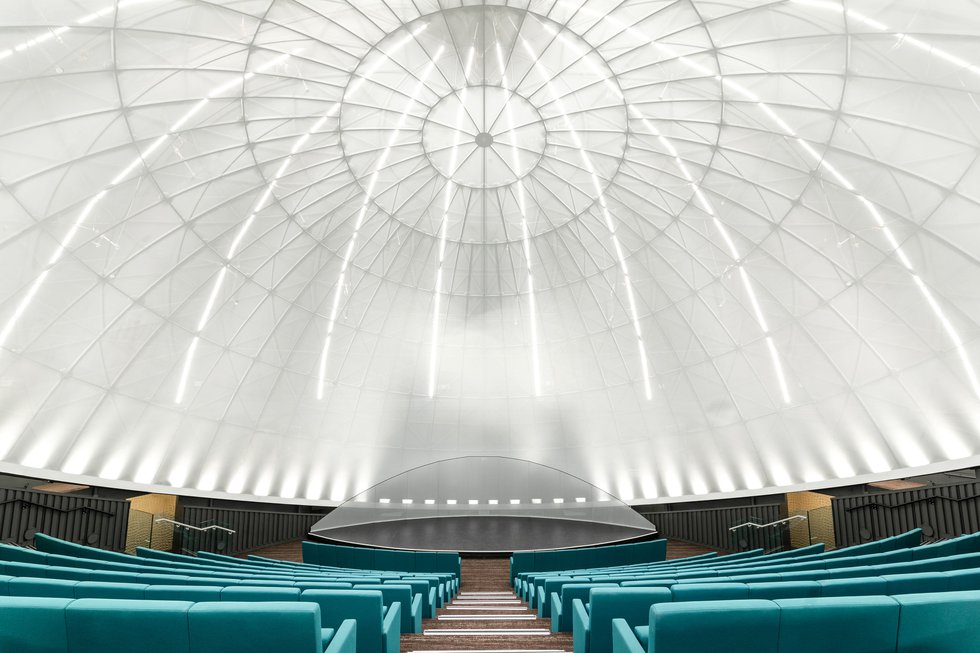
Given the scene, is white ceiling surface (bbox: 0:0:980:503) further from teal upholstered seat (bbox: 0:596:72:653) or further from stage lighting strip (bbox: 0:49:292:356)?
teal upholstered seat (bbox: 0:596:72:653)

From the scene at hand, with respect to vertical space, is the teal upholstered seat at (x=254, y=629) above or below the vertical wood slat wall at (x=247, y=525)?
above

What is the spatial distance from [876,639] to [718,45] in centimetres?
2356

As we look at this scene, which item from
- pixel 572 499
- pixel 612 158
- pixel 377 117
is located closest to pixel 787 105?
pixel 612 158

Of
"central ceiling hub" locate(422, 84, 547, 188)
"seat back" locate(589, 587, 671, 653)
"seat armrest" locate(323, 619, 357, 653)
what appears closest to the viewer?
"seat armrest" locate(323, 619, 357, 653)

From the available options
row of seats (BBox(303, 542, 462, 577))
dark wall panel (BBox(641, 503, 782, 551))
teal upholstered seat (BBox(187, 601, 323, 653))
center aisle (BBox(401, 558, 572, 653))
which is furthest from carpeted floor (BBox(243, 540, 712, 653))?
dark wall panel (BBox(641, 503, 782, 551))

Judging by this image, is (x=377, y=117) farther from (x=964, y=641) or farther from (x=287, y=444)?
(x=964, y=641)

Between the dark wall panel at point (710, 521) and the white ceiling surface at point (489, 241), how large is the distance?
1288 millimetres

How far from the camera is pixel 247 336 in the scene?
1330 inches

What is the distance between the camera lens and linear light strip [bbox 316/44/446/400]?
27.1 meters

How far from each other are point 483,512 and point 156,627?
29.9 m

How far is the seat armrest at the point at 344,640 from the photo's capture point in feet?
12.9

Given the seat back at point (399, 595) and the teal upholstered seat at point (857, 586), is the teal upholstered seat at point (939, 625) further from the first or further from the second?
the seat back at point (399, 595)

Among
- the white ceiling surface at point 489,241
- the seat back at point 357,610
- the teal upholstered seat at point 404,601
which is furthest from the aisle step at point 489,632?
the white ceiling surface at point 489,241

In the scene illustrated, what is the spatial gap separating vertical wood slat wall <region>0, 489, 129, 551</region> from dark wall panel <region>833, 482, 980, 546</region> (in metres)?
35.6
